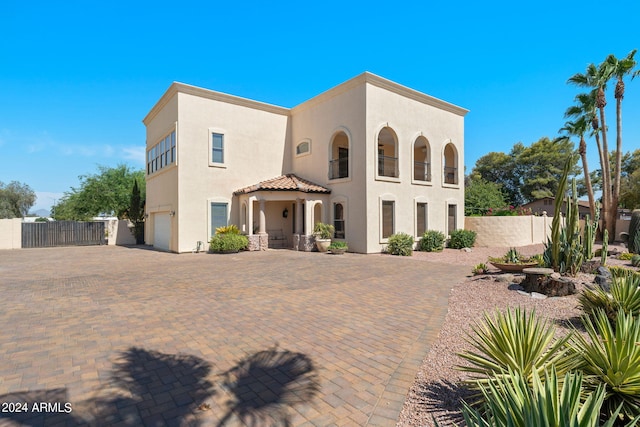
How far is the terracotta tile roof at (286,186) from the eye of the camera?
19406mm

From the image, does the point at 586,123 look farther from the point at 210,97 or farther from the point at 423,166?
the point at 210,97

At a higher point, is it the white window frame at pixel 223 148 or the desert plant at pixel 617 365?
the white window frame at pixel 223 148

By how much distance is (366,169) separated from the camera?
1820 centimetres

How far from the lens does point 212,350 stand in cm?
489

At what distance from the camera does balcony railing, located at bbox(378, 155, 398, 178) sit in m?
19.9

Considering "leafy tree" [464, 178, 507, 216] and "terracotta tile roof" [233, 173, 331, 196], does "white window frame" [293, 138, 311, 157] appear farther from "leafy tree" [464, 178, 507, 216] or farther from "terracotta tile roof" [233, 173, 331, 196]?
"leafy tree" [464, 178, 507, 216]

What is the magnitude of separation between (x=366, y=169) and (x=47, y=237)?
78.8ft

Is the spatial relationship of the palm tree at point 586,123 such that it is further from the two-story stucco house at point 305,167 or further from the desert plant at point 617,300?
the desert plant at point 617,300

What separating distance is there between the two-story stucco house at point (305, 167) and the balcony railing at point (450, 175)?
140mm

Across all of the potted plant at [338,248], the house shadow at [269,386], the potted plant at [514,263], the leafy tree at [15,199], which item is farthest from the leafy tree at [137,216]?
the leafy tree at [15,199]

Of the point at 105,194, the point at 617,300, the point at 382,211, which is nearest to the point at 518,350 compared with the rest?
the point at 617,300

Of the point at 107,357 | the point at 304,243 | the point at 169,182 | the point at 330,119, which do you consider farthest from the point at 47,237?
the point at 107,357

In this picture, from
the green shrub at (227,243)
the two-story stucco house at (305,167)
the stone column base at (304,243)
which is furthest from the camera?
the stone column base at (304,243)

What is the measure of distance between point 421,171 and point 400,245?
275 inches
